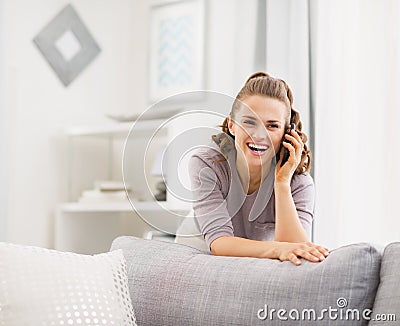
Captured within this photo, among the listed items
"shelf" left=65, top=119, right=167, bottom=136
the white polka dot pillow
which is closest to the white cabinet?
"shelf" left=65, top=119, right=167, bottom=136

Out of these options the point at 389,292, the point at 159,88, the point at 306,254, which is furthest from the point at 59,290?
the point at 159,88

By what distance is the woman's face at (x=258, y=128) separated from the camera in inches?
65.2

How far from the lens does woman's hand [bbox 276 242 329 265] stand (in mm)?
1425

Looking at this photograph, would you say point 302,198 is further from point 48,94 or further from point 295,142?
point 48,94

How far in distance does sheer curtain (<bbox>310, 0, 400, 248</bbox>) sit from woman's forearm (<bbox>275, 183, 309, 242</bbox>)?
92cm

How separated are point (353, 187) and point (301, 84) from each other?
468 millimetres

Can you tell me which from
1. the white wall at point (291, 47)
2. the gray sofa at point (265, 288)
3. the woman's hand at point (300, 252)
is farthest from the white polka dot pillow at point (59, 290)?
the white wall at point (291, 47)

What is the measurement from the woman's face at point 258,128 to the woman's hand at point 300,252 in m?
0.26

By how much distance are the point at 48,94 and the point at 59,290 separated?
7.00 feet

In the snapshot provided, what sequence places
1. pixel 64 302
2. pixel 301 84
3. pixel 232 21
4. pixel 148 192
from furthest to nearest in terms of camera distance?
1. pixel 232 21
2. pixel 301 84
3. pixel 148 192
4. pixel 64 302

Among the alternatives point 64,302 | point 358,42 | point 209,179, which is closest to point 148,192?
point 209,179

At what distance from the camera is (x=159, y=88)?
Result: 360 centimetres

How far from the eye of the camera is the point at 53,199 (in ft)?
11.3

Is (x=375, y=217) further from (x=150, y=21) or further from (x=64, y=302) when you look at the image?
(x=150, y=21)
